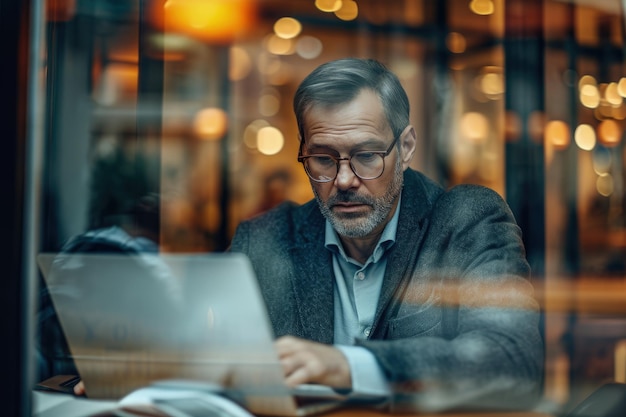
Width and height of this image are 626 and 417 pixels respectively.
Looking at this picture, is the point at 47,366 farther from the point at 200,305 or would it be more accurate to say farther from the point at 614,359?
the point at 614,359

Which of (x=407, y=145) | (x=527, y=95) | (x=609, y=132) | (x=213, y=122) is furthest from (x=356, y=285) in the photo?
(x=213, y=122)

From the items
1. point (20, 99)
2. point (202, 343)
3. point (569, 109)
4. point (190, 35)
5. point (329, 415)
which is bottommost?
point (329, 415)

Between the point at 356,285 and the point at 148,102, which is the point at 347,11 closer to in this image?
the point at 148,102

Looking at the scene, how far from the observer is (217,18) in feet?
17.9

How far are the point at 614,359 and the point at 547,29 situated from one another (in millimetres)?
1307

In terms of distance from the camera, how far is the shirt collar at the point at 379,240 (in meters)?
1.61

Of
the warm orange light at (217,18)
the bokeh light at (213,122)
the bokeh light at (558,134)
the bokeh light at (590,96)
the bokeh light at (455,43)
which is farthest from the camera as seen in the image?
the bokeh light at (213,122)

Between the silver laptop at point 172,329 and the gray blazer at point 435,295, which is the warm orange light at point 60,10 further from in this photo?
the gray blazer at point 435,295

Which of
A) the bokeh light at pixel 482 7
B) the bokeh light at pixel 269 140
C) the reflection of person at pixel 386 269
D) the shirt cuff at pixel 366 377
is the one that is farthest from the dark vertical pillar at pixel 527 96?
the bokeh light at pixel 269 140

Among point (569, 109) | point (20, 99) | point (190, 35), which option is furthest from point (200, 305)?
point (190, 35)

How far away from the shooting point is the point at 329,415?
1.12m

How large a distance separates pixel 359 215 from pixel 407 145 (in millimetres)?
260

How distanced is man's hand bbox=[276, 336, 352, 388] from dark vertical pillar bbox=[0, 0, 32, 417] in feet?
1.28

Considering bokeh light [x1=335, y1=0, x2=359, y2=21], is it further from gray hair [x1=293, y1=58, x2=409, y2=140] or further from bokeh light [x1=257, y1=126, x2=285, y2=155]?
gray hair [x1=293, y1=58, x2=409, y2=140]
